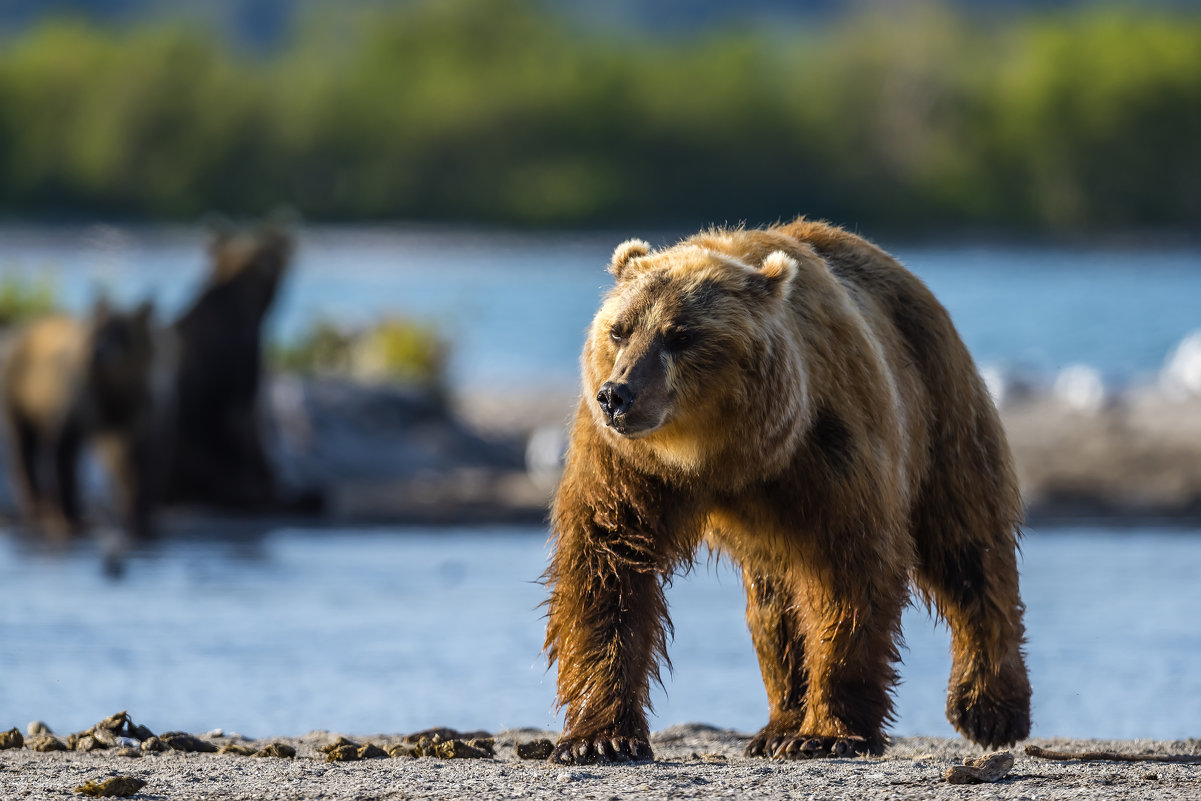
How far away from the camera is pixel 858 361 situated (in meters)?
5.25

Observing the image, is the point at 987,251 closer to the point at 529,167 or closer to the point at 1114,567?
the point at 529,167

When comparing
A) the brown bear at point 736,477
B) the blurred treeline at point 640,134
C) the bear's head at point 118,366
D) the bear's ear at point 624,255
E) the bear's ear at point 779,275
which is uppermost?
the blurred treeline at point 640,134

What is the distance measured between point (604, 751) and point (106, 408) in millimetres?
7455

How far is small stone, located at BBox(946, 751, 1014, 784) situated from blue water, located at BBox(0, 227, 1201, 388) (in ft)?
5.79

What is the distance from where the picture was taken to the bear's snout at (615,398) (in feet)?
15.6

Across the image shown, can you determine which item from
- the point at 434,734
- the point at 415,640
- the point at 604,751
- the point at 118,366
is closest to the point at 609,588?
the point at 604,751

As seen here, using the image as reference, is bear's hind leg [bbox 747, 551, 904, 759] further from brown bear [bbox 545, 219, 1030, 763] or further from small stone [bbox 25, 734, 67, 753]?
small stone [bbox 25, 734, 67, 753]

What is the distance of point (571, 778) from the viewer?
495cm

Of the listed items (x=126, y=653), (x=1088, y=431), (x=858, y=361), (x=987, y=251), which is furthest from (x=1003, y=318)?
(x=858, y=361)

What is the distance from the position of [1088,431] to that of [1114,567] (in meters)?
5.55

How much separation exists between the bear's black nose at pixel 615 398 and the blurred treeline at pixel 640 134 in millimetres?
50575

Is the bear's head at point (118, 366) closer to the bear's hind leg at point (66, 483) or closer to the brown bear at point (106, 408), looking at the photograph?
the brown bear at point (106, 408)

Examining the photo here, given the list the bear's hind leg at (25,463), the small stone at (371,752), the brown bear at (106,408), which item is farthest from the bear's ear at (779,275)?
the bear's hind leg at (25,463)

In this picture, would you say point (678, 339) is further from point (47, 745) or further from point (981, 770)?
point (47, 745)
